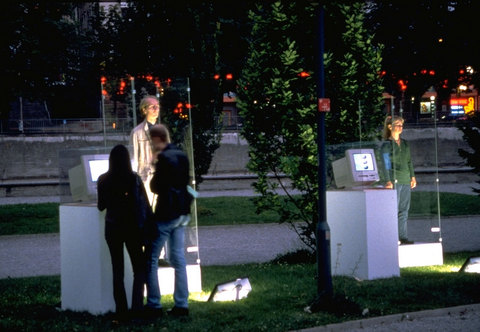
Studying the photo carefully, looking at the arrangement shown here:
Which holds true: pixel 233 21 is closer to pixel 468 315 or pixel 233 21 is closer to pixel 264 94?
pixel 264 94

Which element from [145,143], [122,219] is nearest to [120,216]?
[122,219]

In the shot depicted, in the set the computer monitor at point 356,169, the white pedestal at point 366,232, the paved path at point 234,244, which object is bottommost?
the paved path at point 234,244

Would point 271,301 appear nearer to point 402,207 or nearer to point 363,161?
point 363,161

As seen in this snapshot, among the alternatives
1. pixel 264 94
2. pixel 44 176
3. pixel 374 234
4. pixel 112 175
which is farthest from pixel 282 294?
pixel 44 176

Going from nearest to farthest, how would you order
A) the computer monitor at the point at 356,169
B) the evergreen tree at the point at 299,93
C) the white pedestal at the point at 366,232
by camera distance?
the white pedestal at the point at 366,232, the computer monitor at the point at 356,169, the evergreen tree at the point at 299,93

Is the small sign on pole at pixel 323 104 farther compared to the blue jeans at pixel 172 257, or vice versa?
the small sign on pole at pixel 323 104

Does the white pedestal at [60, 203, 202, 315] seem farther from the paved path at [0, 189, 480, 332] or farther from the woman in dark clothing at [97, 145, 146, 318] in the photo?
the paved path at [0, 189, 480, 332]

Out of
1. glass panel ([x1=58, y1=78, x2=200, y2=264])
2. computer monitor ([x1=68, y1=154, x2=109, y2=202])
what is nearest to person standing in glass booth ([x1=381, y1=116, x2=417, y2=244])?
glass panel ([x1=58, y1=78, x2=200, y2=264])

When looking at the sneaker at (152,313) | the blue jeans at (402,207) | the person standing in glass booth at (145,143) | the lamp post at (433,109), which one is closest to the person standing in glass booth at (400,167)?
the blue jeans at (402,207)

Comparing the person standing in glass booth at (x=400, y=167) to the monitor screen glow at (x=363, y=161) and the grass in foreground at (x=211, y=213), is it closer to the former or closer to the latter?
the monitor screen glow at (x=363, y=161)

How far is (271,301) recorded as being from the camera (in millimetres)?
10375

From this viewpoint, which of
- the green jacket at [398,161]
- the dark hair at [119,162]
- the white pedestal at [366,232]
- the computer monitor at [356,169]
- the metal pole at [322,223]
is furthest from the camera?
the green jacket at [398,161]

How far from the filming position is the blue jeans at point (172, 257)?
938 cm

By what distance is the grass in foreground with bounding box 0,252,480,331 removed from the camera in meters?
8.92
